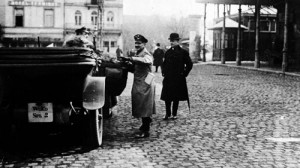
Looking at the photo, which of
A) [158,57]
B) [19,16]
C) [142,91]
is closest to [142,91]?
[142,91]

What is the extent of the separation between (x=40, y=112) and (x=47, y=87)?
0.39 metres

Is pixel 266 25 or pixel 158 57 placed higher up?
pixel 266 25

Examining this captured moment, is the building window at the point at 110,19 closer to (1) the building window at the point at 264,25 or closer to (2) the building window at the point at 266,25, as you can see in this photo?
(2) the building window at the point at 266,25

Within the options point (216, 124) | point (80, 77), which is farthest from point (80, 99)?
point (216, 124)

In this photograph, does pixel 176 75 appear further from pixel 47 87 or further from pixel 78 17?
pixel 78 17

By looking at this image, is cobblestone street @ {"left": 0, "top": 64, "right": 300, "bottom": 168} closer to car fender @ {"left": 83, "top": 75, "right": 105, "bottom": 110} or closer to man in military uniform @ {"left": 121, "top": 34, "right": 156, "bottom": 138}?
man in military uniform @ {"left": 121, "top": 34, "right": 156, "bottom": 138}

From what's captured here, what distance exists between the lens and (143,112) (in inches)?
296

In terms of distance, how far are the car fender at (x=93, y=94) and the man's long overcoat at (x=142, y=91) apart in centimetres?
129

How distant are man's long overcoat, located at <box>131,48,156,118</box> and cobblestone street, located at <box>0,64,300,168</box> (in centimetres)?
46

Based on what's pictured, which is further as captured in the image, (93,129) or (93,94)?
(93,129)

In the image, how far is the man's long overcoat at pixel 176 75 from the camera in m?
9.55

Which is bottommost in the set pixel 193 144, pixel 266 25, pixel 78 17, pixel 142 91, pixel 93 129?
pixel 193 144

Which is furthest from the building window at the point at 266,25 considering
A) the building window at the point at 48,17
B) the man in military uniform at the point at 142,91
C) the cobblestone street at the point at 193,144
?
the man in military uniform at the point at 142,91

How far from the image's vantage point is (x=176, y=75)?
959 centimetres
